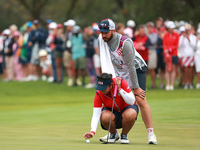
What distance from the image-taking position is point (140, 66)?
8.44 metres

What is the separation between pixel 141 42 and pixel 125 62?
37.2 ft

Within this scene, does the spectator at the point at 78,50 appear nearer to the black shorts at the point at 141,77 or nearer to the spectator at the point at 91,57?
the spectator at the point at 91,57

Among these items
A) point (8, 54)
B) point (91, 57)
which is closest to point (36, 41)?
point (8, 54)

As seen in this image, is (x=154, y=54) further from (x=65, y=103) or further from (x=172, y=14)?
(x=172, y=14)

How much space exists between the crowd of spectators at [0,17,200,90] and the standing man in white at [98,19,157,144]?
10367mm

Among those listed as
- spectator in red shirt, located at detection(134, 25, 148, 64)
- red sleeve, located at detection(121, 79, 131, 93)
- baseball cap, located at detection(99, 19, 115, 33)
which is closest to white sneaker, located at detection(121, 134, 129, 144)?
red sleeve, located at detection(121, 79, 131, 93)

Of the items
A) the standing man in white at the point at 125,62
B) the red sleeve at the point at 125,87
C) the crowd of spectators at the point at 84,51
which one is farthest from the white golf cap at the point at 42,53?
the red sleeve at the point at 125,87

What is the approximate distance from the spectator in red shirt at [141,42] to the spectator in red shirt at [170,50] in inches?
27.8

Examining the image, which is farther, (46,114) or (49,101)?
(49,101)

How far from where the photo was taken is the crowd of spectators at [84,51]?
64.2 feet

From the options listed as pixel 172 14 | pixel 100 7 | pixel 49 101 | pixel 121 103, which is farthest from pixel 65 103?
pixel 100 7

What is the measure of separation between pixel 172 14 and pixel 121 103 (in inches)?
961

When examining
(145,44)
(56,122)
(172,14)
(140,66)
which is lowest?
(56,122)

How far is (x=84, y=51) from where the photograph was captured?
21.3m
